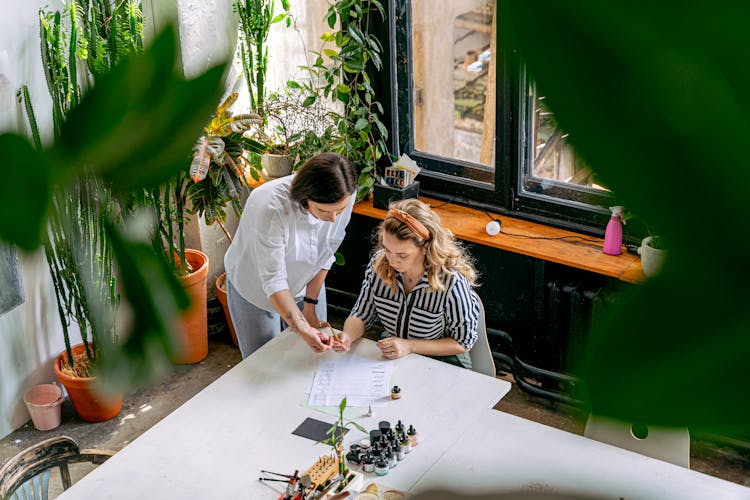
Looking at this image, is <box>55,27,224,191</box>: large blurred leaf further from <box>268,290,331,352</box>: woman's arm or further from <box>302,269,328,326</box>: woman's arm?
<box>302,269,328,326</box>: woman's arm

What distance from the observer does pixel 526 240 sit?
4527mm

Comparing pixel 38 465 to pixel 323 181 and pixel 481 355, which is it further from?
pixel 481 355

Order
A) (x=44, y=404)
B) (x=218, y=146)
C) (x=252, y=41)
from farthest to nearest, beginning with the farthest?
(x=44, y=404), (x=252, y=41), (x=218, y=146)

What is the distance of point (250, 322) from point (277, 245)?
0.55 metres

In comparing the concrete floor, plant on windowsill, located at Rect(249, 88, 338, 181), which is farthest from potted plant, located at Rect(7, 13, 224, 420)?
plant on windowsill, located at Rect(249, 88, 338, 181)

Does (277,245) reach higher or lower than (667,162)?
lower

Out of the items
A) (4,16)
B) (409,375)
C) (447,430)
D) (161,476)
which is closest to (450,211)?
(409,375)

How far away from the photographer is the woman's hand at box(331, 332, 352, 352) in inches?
140

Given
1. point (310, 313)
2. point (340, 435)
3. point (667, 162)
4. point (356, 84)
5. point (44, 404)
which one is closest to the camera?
point (667, 162)

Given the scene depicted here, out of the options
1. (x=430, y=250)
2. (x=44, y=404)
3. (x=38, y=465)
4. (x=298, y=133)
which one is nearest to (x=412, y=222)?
(x=430, y=250)

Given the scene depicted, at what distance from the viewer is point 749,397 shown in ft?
0.40

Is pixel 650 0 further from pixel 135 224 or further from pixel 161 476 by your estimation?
pixel 161 476

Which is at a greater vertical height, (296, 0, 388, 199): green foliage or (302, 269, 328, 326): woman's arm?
(296, 0, 388, 199): green foliage

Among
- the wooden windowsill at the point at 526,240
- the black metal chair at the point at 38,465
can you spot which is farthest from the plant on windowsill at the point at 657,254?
the wooden windowsill at the point at 526,240
